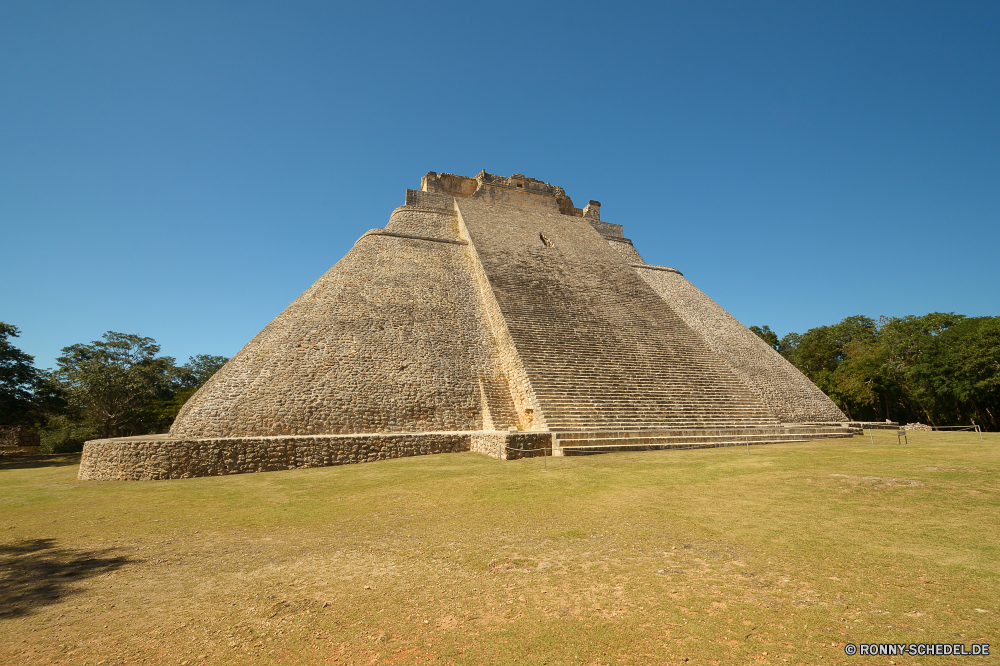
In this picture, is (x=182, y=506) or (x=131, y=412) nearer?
(x=182, y=506)

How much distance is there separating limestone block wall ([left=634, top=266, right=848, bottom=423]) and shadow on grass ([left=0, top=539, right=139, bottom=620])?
536 inches

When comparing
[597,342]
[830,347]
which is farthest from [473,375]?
[830,347]

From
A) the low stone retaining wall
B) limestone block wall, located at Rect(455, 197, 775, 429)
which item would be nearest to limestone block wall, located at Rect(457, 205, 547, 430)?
limestone block wall, located at Rect(455, 197, 775, 429)

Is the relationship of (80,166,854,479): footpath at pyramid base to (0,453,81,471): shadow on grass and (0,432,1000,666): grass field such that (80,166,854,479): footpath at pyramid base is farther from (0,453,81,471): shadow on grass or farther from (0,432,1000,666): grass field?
(0,453,81,471): shadow on grass

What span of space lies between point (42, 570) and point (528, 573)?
4031 mm

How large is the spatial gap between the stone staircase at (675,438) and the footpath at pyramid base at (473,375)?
0.15ft

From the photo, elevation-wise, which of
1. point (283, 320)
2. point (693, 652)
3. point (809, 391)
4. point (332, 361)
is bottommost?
point (693, 652)

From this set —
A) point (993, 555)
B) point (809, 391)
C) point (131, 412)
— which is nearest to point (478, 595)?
point (993, 555)

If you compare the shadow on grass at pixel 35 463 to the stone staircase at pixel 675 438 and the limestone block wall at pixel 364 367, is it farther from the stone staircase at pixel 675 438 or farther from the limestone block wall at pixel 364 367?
the stone staircase at pixel 675 438

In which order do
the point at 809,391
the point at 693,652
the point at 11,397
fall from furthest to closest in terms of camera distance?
the point at 11,397, the point at 809,391, the point at 693,652

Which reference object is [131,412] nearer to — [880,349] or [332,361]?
[332,361]

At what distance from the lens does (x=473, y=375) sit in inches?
488

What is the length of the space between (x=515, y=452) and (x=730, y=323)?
1267 centimetres

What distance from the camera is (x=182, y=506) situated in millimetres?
5973
